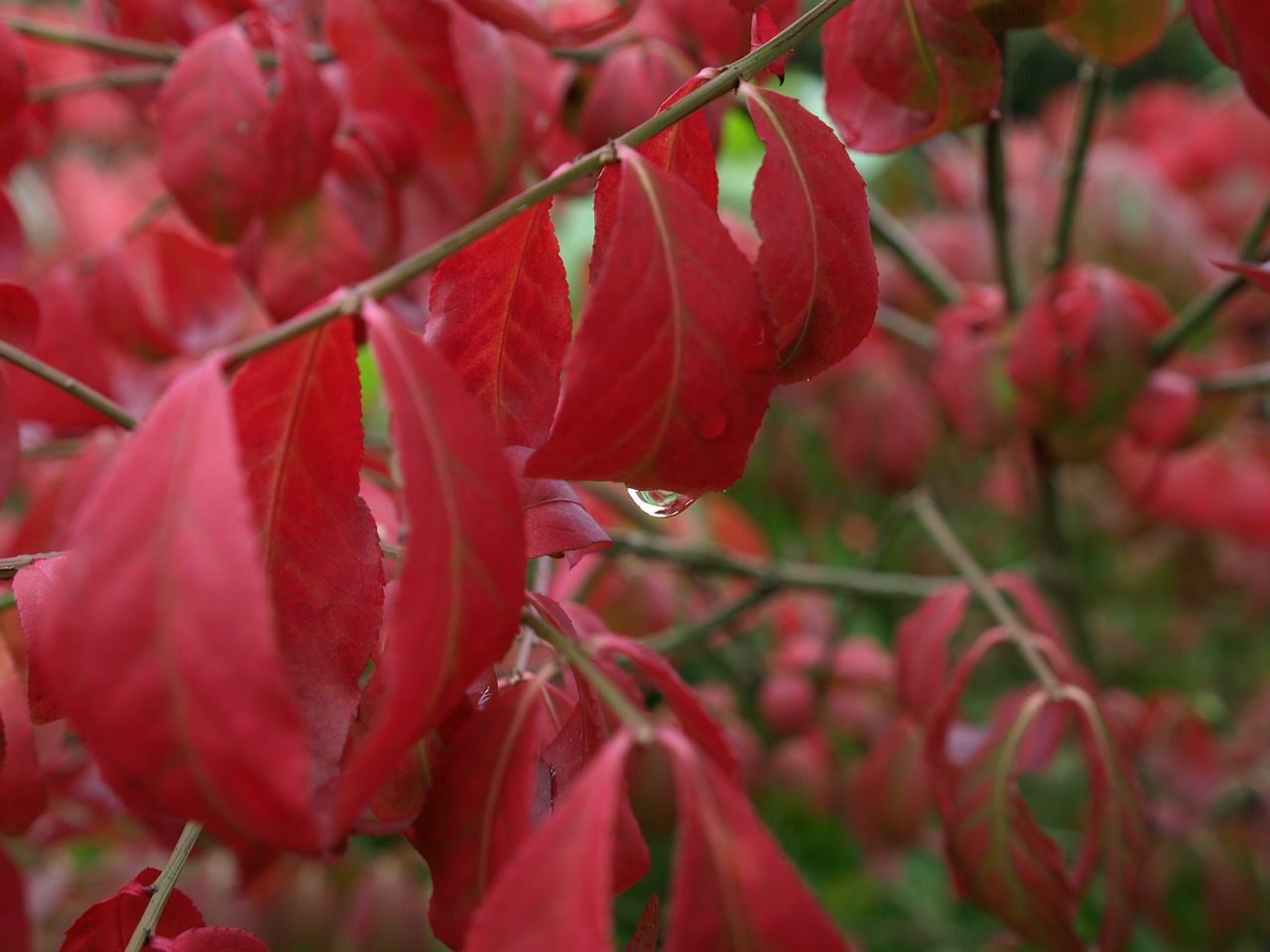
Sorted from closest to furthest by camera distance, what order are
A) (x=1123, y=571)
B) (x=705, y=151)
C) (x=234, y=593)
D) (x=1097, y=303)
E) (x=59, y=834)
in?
(x=234, y=593) → (x=705, y=151) → (x=1097, y=303) → (x=59, y=834) → (x=1123, y=571)

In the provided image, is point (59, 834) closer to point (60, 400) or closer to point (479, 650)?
point (60, 400)

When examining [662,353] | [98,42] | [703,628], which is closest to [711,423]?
[662,353]

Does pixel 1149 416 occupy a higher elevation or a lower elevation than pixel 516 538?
lower

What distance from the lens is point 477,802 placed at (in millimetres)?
364

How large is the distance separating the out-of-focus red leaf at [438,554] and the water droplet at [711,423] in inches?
3.1

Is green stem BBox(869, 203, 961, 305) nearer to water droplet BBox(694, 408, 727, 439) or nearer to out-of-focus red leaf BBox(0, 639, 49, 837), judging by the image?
water droplet BBox(694, 408, 727, 439)

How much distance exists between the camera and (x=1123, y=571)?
86.8 inches

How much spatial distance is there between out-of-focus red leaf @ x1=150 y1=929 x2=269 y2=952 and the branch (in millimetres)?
490

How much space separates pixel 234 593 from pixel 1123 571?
228 centimetres

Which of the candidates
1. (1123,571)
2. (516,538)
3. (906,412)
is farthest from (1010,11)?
(1123,571)

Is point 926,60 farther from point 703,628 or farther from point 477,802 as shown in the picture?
point 703,628

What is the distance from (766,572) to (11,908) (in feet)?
2.04

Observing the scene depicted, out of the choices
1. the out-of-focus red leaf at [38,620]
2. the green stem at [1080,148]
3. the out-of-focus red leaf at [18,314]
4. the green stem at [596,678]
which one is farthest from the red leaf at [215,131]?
the green stem at [1080,148]

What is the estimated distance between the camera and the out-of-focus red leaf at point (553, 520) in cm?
39
